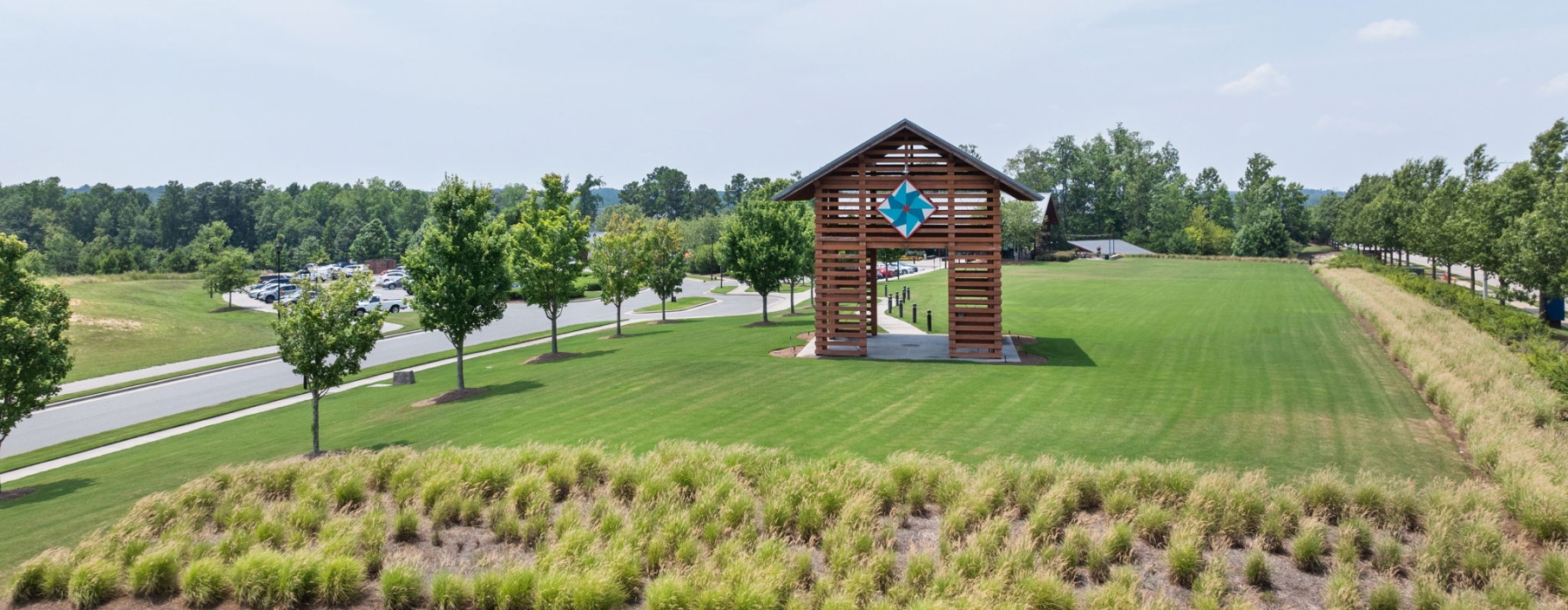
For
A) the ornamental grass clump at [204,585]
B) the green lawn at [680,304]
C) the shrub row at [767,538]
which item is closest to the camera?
the shrub row at [767,538]

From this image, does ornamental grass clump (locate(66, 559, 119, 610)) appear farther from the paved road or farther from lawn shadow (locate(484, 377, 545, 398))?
the paved road

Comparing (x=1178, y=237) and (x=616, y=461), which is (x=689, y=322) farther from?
(x=1178, y=237)

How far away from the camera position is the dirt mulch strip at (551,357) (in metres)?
31.1

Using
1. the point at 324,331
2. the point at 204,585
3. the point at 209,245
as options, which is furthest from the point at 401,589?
the point at 209,245

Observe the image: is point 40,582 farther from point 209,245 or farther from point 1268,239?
point 1268,239

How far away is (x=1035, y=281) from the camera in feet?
198

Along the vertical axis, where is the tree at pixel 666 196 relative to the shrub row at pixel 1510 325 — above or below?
above

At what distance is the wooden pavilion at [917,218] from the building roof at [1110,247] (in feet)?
299

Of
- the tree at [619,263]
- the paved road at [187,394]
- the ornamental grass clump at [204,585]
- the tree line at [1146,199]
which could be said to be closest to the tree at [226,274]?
the paved road at [187,394]

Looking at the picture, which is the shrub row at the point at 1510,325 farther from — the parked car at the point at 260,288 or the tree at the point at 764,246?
the parked car at the point at 260,288

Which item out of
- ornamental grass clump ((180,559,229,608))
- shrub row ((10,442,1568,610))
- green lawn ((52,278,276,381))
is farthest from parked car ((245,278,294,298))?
ornamental grass clump ((180,559,229,608))

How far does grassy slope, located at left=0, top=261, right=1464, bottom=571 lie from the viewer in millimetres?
14891

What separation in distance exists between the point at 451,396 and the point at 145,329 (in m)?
33.6

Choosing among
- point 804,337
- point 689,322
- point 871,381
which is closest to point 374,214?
point 689,322
